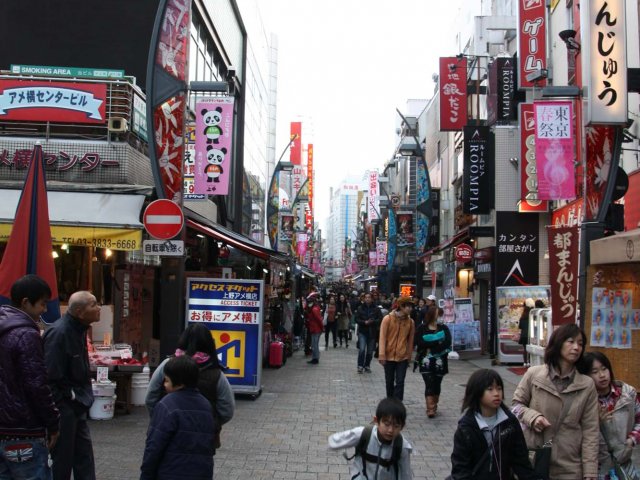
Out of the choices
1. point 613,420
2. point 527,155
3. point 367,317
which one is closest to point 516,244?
point 527,155

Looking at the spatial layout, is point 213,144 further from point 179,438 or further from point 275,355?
point 179,438

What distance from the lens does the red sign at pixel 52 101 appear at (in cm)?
1297

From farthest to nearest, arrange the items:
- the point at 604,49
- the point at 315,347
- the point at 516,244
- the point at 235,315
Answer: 1. the point at 516,244
2. the point at 315,347
3. the point at 235,315
4. the point at 604,49

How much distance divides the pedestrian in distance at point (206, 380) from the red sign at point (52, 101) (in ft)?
28.7

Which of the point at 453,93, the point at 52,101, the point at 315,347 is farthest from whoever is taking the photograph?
the point at 453,93

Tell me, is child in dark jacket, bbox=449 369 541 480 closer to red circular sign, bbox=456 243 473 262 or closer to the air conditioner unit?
the air conditioner unit

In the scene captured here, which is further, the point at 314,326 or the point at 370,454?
the point at 314,326

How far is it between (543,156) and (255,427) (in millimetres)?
9279

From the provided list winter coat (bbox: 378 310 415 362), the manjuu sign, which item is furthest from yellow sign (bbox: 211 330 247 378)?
the manjuu sign

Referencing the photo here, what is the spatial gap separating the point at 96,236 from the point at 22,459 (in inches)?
263

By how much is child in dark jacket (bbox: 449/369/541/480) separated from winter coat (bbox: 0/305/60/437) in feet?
8.31

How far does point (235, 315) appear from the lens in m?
11.8

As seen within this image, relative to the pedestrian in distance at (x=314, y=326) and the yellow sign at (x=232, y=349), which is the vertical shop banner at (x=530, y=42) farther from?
the yellow sign at (x=232, y=349)

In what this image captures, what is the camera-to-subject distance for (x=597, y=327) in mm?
9586
